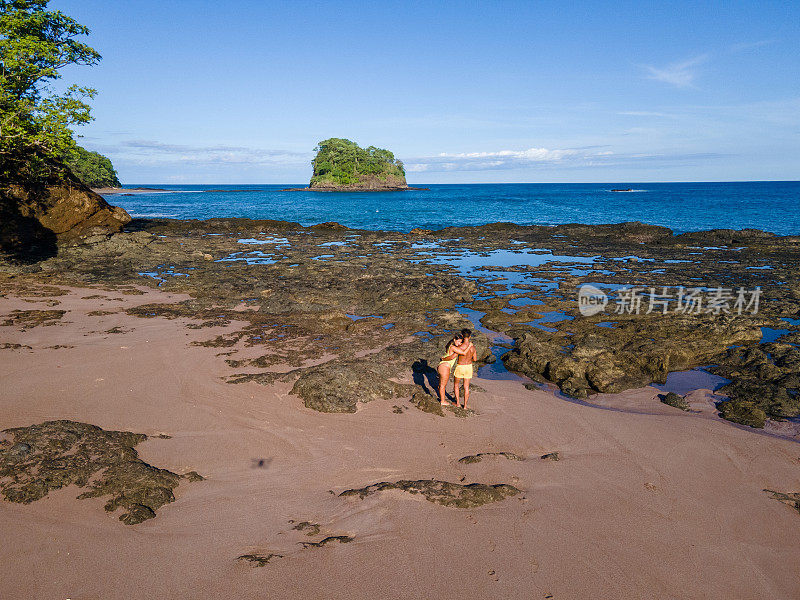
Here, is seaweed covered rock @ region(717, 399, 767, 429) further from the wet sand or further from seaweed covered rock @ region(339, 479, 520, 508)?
seaweed covered rock @ region(339, 479, 520, 508)

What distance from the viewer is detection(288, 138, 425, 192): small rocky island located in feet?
483

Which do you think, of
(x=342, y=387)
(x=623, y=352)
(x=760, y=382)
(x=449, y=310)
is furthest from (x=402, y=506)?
(x=449, y=310)

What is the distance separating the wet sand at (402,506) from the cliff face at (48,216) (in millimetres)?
19199

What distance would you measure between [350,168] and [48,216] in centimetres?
12687

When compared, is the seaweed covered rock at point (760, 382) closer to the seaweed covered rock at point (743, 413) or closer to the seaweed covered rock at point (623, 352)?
the seaweed covered rock at point (743, 413)

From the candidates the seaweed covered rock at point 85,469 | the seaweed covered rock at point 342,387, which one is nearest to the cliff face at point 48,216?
the seaweed covered rock at point 85,469

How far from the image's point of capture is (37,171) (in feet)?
71.3

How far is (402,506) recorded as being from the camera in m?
6.18

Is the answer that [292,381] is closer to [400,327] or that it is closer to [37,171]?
[400,327]

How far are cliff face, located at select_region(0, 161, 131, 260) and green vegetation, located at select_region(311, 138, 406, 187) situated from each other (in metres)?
123

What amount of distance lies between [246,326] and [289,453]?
753 cm

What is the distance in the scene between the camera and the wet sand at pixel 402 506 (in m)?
4.99

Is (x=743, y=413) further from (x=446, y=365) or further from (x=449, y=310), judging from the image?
(x=449, y=310)

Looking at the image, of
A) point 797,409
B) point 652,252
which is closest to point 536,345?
point 797,409
